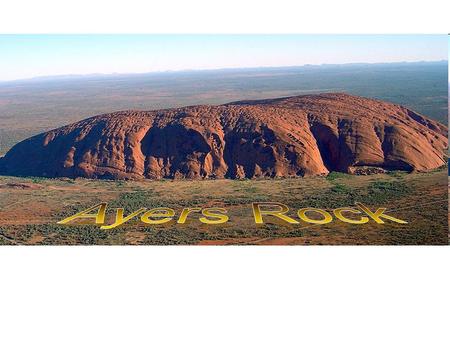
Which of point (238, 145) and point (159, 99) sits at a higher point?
point (238, 145)

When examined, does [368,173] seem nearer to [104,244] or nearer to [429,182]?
[429,182]

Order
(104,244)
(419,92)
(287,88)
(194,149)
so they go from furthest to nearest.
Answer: (287,88) < (419,92) < (194,149) < (104,244)

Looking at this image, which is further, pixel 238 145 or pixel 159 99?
pixel 159 99

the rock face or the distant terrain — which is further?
the distant terrain

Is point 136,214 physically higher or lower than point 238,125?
lower

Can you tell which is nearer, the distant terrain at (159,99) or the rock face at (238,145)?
the rock face at (238,145)

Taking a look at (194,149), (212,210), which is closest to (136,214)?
(212,210)

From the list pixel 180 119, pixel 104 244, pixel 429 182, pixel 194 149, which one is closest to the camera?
pixel 104 244

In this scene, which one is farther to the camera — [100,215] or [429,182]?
[429,182]
